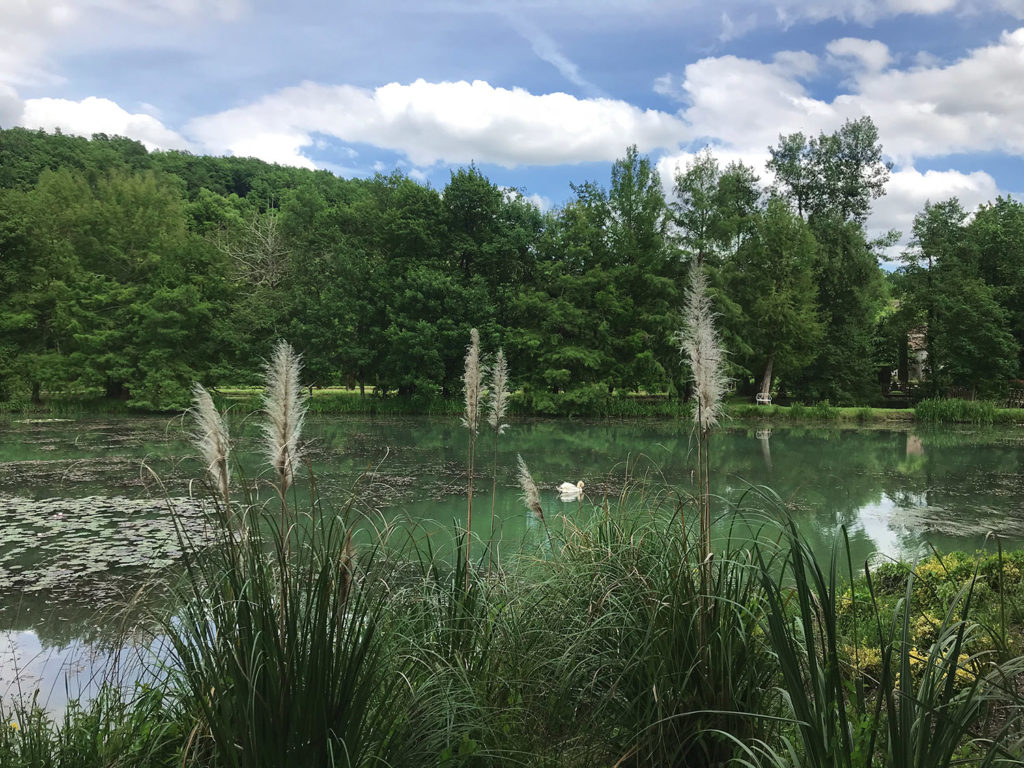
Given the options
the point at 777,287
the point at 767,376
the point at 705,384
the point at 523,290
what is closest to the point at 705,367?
the point at 705,384

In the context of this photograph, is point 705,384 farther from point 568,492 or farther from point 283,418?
point 568,492

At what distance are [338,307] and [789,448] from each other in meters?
17.2

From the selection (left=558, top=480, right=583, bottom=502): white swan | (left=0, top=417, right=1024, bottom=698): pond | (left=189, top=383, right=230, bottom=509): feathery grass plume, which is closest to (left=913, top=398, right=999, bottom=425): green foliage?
(left=0, top=417, right=1024, bottom=698): pond

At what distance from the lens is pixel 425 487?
11.2 m

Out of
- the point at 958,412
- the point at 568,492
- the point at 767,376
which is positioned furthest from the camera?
the point at 767,376

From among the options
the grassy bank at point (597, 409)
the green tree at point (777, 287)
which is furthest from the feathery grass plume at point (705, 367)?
the green tree at point (777, 287)

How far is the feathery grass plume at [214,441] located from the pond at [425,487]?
0.51ft

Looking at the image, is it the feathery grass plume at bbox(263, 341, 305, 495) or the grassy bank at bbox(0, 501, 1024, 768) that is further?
the feathery grass plume at bbox(263, 341, 305, 495)

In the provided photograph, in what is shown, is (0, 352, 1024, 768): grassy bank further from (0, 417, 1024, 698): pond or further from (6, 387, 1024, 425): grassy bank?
(6, 387, 1024, 425): grassy bank

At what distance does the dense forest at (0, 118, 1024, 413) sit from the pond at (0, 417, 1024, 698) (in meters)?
3.82

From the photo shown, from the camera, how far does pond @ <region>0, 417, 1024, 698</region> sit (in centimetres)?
489

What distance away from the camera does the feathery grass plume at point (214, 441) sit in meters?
1.63

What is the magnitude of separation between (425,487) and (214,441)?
31.9ft

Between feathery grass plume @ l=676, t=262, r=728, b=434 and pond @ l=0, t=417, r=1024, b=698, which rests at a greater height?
feathery grass plume @ l=676, t=262, r=728, b=434
